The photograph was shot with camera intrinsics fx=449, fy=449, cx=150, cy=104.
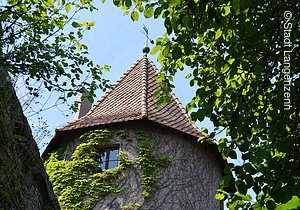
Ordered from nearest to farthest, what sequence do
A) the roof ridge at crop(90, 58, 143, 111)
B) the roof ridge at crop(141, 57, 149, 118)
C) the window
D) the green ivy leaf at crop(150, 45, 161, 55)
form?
the green ivy leaf at crop(150, 45, 161, 55) < the window < the roof ridge at crop(141, 57, 149, 118) < the roof ridge at crop(90, 58, 143, 111)

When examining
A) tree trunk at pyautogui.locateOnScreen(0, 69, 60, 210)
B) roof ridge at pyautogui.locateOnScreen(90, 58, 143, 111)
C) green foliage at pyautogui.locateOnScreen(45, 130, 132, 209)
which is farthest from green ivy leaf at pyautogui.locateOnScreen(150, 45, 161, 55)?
roof ridge at pyautogui.locateOnScreen(90, 58, 143, 111)

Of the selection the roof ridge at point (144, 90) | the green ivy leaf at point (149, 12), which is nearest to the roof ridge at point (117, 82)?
the roof ridge at point (144, 90)

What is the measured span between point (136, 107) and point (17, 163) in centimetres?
890

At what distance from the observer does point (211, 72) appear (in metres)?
6.00

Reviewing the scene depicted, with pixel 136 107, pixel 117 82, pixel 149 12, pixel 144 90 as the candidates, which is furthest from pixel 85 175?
pixel 149 12

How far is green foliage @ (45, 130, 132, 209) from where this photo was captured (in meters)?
11.4

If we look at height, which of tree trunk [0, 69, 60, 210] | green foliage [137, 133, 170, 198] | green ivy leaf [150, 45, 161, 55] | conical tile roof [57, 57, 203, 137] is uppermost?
conical tile roof [57, 57, 203, 137]

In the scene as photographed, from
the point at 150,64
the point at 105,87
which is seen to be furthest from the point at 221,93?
the point at 150,64

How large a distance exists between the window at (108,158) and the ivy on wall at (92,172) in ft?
0.46

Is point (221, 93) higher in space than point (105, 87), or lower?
lower

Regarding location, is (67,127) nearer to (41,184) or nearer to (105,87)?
(105,87)

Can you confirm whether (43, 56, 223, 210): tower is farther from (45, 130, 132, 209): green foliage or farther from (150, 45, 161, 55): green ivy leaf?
(150, 45, 161, 55): green ivy leaf

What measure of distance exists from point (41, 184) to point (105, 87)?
Result: 4.24 meters

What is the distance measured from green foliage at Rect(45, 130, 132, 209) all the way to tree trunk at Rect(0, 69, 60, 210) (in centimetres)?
657
